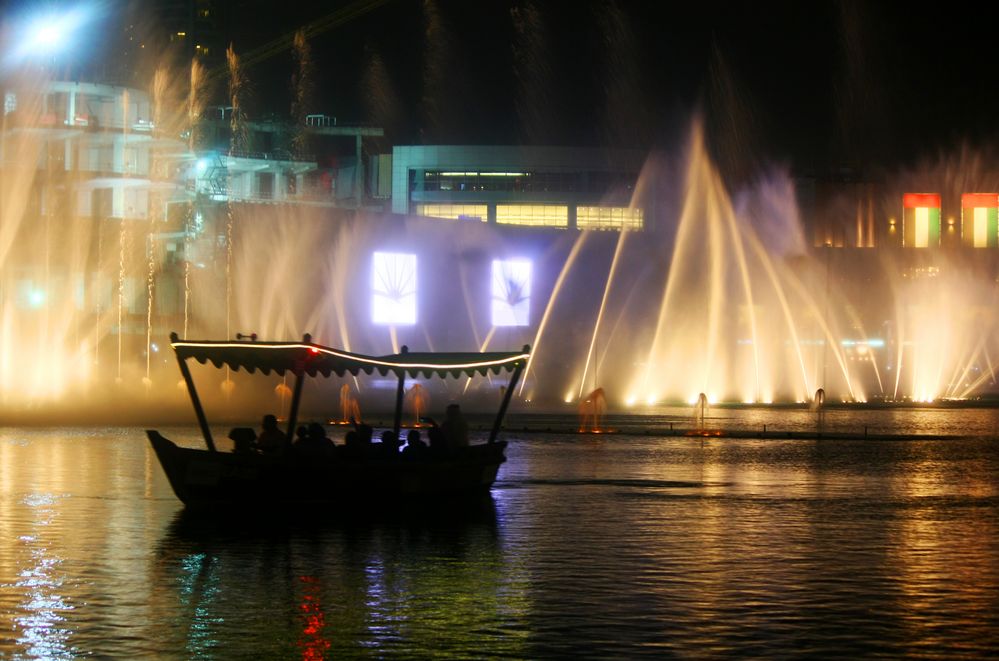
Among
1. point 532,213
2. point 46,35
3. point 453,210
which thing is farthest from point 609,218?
point 46,35

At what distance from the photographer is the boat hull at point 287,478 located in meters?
19.9

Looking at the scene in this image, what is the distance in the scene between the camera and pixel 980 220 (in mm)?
102312

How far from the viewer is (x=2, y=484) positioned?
24.4m

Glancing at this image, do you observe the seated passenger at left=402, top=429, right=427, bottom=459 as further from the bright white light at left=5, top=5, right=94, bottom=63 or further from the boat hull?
the bright white light at left=5, top=5, right=94, bottom=63

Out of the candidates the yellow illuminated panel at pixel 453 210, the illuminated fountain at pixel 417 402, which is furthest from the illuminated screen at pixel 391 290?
the yellow illuminated panel at pixel 453 210

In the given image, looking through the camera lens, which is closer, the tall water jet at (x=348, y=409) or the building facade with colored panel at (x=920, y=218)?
the tall water jet at (x=348, y=409)

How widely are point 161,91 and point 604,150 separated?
32655 millimetres

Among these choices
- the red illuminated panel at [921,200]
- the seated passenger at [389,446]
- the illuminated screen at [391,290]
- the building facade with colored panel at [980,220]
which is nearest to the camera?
the seated passenger at [389,446]

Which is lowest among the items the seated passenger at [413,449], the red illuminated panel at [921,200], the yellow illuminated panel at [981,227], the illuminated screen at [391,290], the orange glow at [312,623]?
the orange glow at [312,623]

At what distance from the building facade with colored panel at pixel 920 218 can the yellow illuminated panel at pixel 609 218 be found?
2173 cm

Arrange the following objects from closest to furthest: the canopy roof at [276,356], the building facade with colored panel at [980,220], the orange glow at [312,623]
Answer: the orange glow at [312,623] < the canopy roof at [276,356] < the building facade with colored panel at [980,220]

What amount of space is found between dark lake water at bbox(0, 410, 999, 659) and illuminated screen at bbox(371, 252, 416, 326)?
45108mm

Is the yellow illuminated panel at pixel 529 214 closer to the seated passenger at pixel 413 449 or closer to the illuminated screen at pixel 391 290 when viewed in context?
the illuminated screen at pixel 391 290

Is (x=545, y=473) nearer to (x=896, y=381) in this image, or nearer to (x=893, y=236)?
(x=896, y=381)
